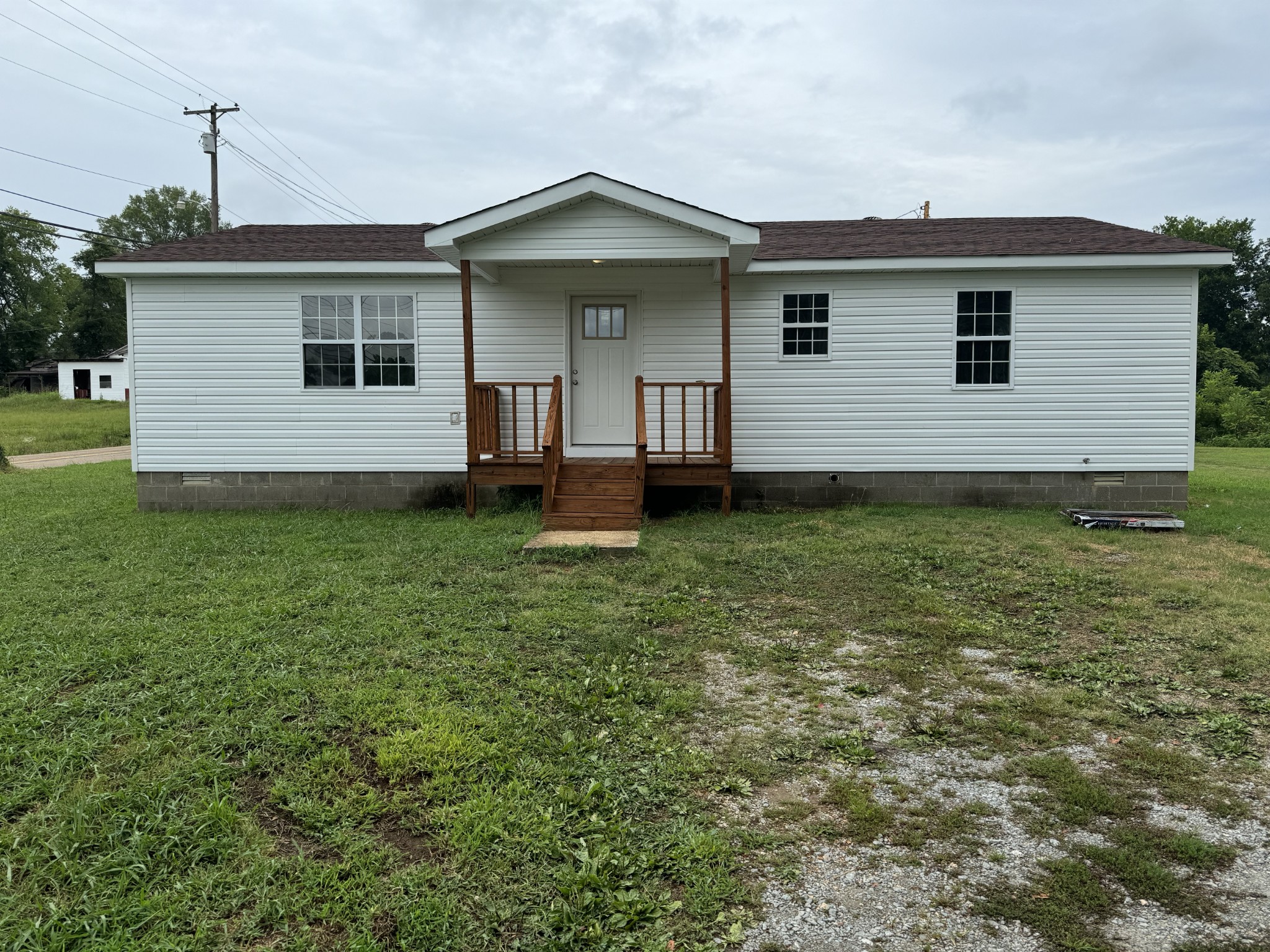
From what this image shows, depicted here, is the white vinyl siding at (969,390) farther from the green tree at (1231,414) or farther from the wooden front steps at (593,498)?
the green tree at (1231,414)

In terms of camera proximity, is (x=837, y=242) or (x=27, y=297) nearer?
(x=837, y=242)

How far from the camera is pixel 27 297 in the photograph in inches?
2303

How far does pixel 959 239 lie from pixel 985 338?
4.66ft

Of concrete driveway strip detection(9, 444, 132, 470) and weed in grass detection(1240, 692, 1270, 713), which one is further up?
concrete driveway strip detection(9, 444, 132, 470)

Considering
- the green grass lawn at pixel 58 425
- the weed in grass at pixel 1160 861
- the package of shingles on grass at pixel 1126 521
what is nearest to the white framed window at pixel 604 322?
the package of shingles on grass at pixel 1126 521

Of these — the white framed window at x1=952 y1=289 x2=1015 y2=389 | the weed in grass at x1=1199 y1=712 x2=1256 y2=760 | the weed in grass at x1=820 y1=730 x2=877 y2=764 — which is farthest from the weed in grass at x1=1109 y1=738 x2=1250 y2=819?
the white framed window at x1=952 y1=289 x2=1015 y2=389

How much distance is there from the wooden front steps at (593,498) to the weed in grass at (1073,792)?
203 inches

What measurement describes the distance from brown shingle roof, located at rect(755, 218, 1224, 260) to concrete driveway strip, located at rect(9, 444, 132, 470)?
15534mm

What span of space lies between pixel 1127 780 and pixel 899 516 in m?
5.95

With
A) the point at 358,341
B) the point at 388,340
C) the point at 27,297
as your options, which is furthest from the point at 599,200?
the point at 27,297

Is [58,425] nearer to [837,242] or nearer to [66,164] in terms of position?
[66,164]

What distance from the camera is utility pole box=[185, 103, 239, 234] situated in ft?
72.3

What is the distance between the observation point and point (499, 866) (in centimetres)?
244

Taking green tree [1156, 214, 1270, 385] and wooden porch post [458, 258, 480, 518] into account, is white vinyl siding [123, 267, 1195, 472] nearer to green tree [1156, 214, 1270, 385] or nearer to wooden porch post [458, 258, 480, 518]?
wooden porch post [458, 258, 480, 518]
